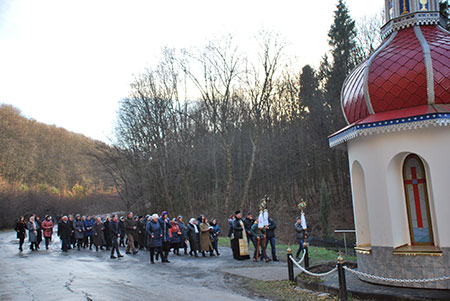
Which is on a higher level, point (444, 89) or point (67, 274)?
point (444, 89)

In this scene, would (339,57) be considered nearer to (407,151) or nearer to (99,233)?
(99,233)

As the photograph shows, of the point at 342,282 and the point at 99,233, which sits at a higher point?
the point at 99,233

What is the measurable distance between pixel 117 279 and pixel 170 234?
544 centimetres

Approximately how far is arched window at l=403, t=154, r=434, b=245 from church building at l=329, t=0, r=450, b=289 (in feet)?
0.07

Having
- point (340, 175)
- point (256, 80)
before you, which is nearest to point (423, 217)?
point (256, 80)

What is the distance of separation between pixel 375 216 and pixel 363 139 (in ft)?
5.95

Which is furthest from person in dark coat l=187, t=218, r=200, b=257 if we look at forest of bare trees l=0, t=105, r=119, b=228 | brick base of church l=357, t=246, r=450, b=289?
forest of bare trees l=0, t=105, r=119, b=228

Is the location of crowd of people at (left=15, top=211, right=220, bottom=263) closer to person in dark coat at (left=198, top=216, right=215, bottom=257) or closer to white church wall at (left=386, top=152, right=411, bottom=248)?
person in dark coat at (left=198, top=216, right=215, bottom=257)

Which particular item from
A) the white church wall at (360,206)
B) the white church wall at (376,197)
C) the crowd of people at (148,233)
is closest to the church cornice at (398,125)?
the white church wall at (376,197)

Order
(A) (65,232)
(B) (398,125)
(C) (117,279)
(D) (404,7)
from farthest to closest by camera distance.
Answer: (A) (65,232), (C) (117,279), (D) (404,7), (B) (398,125)

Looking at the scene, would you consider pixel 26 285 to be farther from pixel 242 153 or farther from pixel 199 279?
pixel 242 153

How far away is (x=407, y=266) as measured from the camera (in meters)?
8.39

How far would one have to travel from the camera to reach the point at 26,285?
32.9 ft

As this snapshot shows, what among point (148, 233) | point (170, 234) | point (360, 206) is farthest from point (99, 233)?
point (360, 206)
